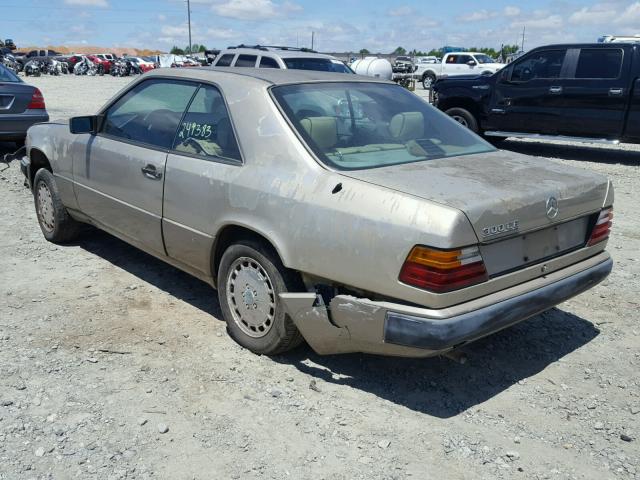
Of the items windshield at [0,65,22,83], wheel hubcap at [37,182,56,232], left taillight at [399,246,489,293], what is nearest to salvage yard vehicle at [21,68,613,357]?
left taillight at [399,246,489,293]

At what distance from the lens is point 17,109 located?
968 centimetres

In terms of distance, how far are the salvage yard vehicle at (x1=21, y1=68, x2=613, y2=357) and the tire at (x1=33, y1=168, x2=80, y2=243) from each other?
0.92 metres

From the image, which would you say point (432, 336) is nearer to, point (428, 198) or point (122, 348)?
point (428, 198)

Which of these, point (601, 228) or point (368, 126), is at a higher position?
point (368, 126)

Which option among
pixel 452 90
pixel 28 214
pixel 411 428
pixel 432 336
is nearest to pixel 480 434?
pixel 411 428

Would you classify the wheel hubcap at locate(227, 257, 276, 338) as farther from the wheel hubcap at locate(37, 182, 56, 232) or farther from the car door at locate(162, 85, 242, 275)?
the wheel hubcap at locate(37, 182, 56, 232)

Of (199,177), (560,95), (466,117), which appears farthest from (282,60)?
(199,177)

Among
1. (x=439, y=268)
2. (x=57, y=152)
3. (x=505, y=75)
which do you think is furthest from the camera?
(x=505, y=75)

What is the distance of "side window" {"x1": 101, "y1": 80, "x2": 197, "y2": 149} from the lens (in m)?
4.18

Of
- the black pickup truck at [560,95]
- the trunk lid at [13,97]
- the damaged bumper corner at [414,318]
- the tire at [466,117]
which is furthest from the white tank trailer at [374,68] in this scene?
the damaged bumper corner at [414,318]

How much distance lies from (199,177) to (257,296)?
799 mm

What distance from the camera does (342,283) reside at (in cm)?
310

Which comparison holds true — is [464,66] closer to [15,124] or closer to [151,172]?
[15,124]

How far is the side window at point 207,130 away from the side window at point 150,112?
3.8 inches
